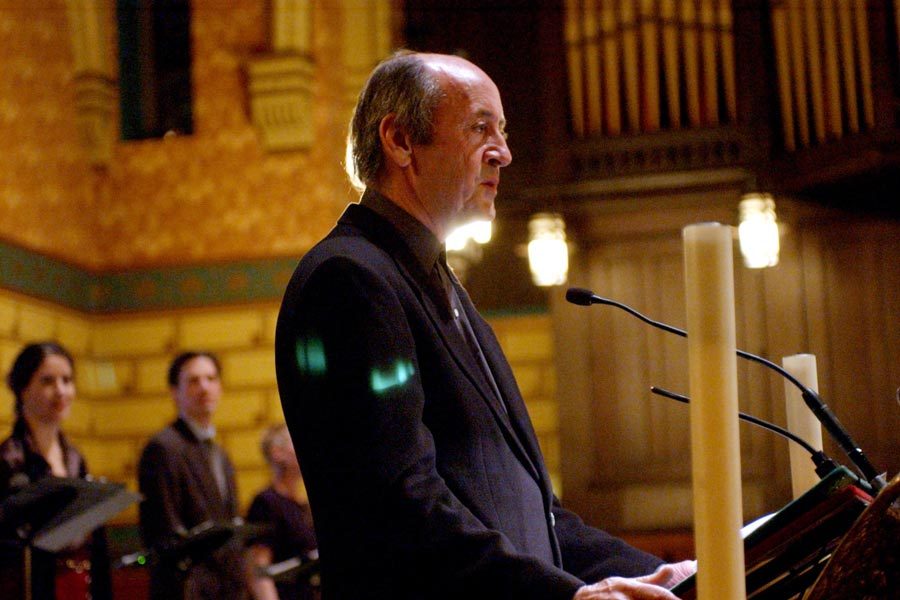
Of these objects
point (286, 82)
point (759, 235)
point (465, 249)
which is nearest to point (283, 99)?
point (286, 82)

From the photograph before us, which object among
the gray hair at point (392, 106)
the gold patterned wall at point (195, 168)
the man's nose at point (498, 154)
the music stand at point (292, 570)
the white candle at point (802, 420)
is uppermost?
the gold patterned wall at point (195, 168)

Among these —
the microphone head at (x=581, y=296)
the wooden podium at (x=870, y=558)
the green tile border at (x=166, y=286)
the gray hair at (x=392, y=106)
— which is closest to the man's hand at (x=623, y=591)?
the wooden podium at (x=870, y=558)

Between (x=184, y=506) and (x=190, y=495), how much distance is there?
0.17 ft

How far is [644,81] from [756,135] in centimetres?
76

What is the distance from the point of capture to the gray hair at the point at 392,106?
211 centimetres

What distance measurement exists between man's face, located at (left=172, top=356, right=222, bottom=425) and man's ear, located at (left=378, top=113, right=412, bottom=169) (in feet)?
11.3

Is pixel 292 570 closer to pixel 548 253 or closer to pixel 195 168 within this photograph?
pixel 548 253

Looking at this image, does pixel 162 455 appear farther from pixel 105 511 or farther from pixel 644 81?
pixel 644 81

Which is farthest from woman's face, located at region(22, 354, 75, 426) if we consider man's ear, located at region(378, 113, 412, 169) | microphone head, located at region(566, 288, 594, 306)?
microphone head, located at region(566, 288, 594, 306)

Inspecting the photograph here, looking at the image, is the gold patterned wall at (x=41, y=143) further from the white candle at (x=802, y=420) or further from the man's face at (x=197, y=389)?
the white candle at (x=802, y=420)

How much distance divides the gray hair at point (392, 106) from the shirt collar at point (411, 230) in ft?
0.26

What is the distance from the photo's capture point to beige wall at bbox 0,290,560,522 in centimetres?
838

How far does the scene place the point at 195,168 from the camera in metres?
8.73

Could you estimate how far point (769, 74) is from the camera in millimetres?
7465
